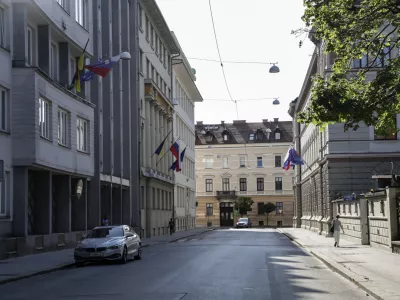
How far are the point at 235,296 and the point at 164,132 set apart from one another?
49.5 meters

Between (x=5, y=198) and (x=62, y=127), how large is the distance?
633 centimetres

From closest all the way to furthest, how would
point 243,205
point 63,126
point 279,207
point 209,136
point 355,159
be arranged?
point 63,126 < point 355,159 < point 243,205 < point 279,207 < point 209,136

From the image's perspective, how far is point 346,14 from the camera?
53.9 feet

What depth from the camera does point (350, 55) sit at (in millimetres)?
17797

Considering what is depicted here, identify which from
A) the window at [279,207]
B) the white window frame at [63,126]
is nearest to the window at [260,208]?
the window at [279,207]

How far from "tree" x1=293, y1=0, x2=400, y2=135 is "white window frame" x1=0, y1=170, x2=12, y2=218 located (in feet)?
42.7

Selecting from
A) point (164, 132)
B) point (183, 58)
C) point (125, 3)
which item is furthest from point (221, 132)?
point (125, 3)

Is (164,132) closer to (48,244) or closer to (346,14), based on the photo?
(48,244)

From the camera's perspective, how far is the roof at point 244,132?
109 meters

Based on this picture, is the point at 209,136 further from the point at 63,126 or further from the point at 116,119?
the point at 63,126

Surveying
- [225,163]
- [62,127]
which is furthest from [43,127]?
[225,163]

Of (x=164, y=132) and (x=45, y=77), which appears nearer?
(x=45, y=77)

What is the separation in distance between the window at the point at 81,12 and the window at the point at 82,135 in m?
5.14

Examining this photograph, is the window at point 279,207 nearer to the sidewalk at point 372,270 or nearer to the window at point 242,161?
the window at point 242,161
